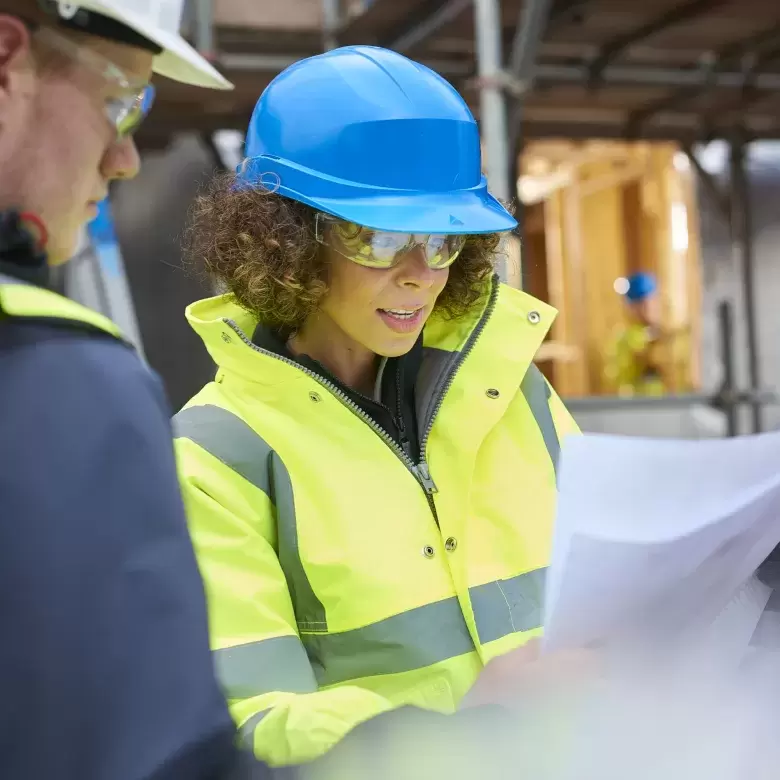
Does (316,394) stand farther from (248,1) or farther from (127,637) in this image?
(248,1)

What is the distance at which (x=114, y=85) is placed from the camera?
2.24 feet

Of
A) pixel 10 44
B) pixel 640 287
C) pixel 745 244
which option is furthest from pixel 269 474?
pixel 640 287

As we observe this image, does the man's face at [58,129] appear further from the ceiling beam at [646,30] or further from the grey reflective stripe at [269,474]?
the ceiling beam at [646,30]

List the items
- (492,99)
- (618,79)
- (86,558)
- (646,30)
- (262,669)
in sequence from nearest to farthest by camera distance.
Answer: (86,558)
(262,669)
(492,99)
(646,30)
(618,79)

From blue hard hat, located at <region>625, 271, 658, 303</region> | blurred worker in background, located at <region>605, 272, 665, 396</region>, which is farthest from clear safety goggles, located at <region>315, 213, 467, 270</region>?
blue hard hat, located at <region>625, 271, 658, 303</region>

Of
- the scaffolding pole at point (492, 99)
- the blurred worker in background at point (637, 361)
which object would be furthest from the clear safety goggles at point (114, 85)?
the blurred worker in background at point (637, 361)

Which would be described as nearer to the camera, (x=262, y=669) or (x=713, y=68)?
(x=262, y=669)

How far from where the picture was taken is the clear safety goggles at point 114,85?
0.64 meters

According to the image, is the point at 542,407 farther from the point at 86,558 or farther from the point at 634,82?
the point at 634,82

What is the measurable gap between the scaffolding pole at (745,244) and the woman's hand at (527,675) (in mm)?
5791

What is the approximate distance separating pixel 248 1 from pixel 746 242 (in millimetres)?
3444

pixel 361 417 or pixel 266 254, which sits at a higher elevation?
pixel 266 254

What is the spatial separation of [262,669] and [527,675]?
285 millimetres

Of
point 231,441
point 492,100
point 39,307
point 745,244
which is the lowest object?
point 231,441
